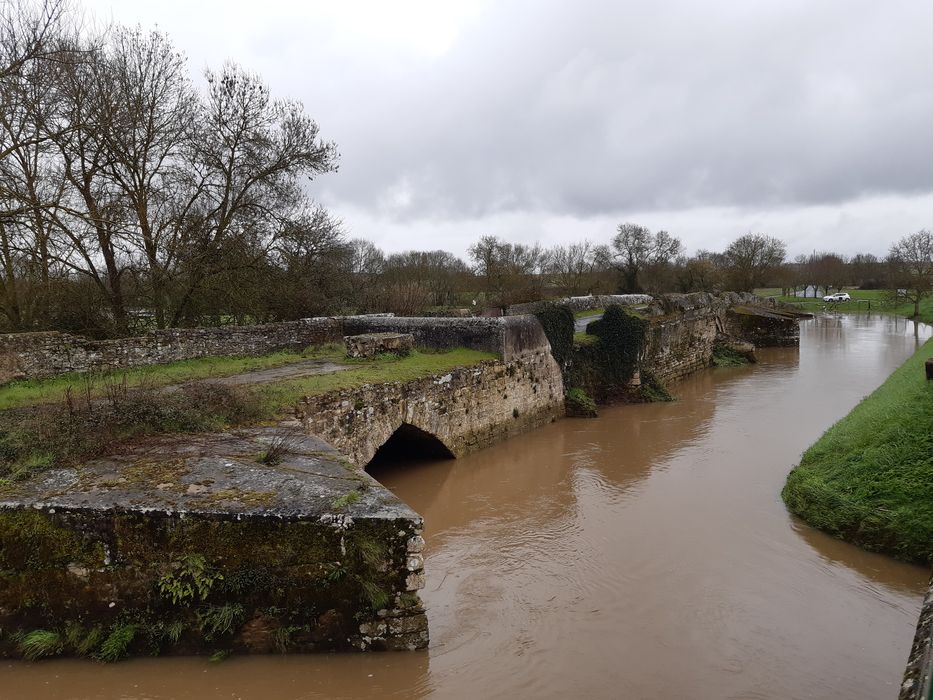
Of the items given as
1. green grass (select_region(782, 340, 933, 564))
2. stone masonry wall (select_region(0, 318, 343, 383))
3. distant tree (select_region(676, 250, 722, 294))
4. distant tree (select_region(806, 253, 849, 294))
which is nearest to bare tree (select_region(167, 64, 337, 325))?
stone masonry wall (select_region(0, 318, 343, 383))

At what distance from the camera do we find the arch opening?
34.9 feet

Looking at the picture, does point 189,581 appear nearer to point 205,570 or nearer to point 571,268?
point 205,570

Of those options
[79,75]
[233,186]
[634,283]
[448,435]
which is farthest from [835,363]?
[79,75]

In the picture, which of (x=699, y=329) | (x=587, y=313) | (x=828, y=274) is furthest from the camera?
(x=828, y=274)

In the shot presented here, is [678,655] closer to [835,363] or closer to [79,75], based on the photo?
[79,75]

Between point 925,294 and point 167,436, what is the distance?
48.6 metres

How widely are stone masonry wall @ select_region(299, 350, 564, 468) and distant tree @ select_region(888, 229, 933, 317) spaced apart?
119 feet

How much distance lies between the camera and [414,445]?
11.3 m

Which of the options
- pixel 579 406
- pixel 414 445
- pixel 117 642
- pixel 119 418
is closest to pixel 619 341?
pixel 579 406

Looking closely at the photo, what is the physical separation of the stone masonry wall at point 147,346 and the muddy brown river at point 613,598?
4380mm

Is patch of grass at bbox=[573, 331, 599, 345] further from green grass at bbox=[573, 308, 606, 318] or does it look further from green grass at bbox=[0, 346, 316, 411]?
green grass at bbox=[0, 346, 316, 411]

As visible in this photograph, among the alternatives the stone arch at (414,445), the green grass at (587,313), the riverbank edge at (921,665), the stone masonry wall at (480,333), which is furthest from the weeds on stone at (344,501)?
the green grass at (587,313)

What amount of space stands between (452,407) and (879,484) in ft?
21.2

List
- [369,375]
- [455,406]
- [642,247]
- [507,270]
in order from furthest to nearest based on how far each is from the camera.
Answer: [642,247], [507,270], [455,406], [369,375]
